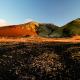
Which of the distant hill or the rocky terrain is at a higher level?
the distant hill

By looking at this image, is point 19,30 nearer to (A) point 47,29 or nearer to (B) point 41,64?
(A) point 47,29

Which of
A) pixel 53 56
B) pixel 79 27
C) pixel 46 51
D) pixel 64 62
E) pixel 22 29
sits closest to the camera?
pixel 64 62

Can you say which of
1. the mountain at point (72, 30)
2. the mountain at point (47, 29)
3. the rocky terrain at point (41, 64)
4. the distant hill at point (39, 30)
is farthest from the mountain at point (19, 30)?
the rocky terrain at point (41, 64)

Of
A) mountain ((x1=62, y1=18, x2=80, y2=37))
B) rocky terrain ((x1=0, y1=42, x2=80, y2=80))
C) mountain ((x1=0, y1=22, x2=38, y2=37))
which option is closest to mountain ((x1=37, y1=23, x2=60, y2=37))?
mountain ((x1=0, y1=22, x2=38, y2=37))

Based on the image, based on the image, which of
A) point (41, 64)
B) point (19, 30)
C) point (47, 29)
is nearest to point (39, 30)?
point (47, 29)

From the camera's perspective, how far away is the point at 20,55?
90.5ft

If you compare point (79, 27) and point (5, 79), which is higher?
point (79, 27)

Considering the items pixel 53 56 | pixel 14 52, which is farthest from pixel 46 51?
pixel 14 52

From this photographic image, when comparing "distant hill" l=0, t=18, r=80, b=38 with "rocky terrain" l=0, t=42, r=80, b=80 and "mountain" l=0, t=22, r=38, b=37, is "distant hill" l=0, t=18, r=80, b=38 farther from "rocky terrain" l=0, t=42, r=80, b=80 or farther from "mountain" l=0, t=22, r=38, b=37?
"rocky terrain" l=0, t=42, r=80, b=80

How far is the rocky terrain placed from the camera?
21031 millimetres

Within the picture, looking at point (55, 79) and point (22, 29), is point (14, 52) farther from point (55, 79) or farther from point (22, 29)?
point (22, 29)

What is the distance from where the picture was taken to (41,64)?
23672mm

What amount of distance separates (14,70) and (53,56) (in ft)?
18.9

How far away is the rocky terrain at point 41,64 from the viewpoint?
2103 centimetres
